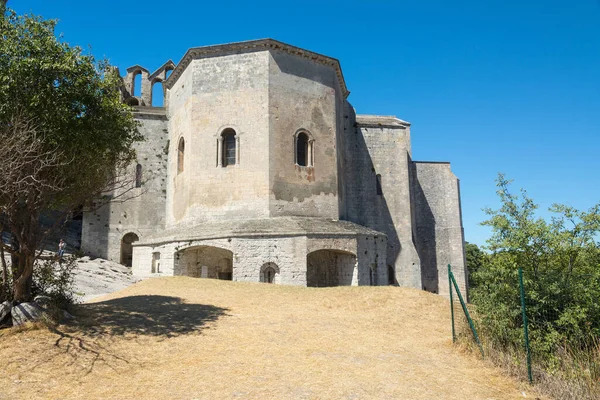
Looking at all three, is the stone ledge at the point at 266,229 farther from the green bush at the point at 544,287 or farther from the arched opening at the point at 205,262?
the green bush at the point at 544,287

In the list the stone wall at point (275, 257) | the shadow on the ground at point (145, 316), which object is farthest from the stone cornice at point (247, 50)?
the shadow on the ground at point (145, 316)

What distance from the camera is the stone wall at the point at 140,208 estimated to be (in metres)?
23.3

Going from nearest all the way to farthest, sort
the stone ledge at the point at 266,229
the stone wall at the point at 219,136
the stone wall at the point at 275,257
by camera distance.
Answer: the stone wall at the point at 275,257, the stone ledge at the point at 266,229, the stone wall at the point at 219,136

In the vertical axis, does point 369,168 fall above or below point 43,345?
above

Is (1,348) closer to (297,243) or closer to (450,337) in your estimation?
(450,337)

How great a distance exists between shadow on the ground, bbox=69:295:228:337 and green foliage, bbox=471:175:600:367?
6348 millimetres

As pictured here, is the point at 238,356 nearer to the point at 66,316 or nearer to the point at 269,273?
the point at 66,316

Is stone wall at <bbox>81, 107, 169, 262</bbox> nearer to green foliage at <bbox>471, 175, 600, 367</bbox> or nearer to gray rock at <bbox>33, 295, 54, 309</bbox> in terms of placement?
gray rock at <bbox>33, 295, 54, 309</bbox>

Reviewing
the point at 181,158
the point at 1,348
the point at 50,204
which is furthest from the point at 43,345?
the point at 181,158

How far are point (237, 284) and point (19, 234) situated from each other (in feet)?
26.5

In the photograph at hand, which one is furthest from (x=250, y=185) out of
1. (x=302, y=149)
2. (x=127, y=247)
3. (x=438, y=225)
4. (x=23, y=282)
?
(x=438, y=225)

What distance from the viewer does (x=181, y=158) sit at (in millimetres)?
22266

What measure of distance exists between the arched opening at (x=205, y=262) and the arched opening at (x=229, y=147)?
4183 mm

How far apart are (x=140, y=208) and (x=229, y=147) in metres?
7.13
